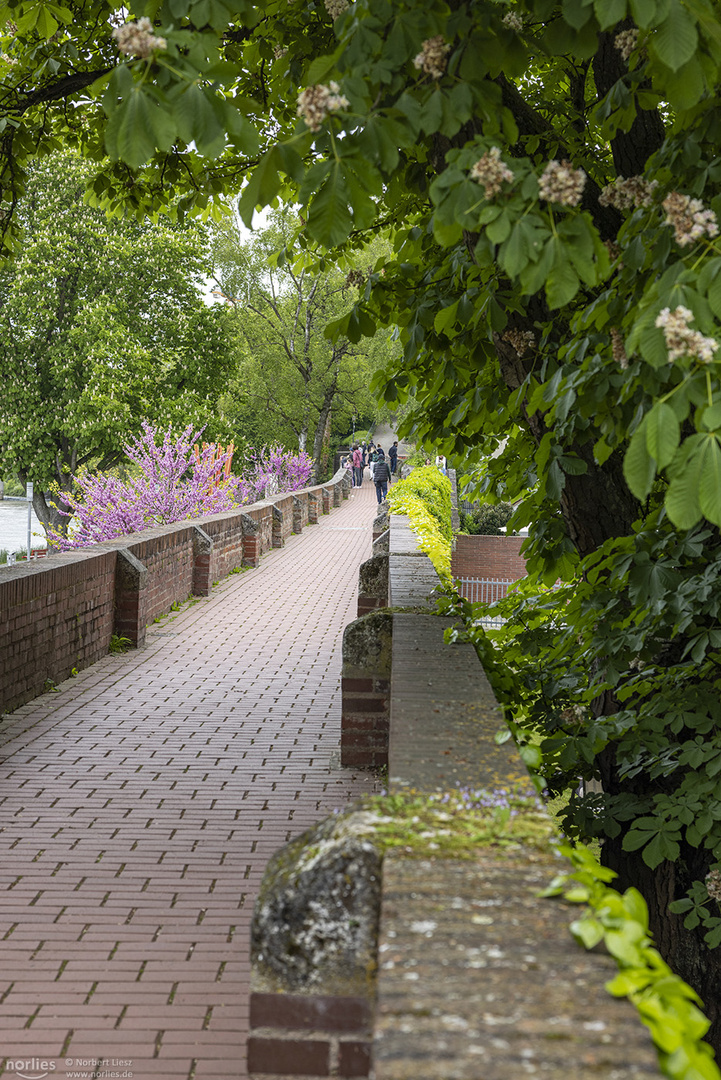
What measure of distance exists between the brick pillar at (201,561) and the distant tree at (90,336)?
18.5 m

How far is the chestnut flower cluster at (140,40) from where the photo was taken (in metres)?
2.41

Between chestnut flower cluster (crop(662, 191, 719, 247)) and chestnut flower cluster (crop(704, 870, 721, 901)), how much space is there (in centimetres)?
278

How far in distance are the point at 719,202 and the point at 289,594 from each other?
42.5ft

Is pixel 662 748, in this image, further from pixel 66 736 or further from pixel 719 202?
pixel 66 736

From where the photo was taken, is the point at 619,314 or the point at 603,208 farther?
the point at 603,208

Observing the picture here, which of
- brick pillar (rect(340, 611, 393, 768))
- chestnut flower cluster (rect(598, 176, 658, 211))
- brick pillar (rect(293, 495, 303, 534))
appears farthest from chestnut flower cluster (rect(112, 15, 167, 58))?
brick pillar (rect(293, 495, 303, 534))

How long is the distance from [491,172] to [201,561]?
12.2 m

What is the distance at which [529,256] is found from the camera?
2.52m

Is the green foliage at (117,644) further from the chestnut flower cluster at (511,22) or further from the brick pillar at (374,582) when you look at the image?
the chestnut flower cluster at (511,22)

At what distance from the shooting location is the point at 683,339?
→ 2170mm

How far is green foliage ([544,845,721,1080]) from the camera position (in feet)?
5.07

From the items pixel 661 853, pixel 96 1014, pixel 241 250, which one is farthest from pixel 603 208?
pixel 241 250

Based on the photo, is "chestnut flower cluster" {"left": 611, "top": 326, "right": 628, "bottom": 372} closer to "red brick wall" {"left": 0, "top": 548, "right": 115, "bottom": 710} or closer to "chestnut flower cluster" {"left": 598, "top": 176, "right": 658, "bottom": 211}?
"chestnut flower cluster" {"left": 598, "top": 176, "right": 658, "bottom": 211}

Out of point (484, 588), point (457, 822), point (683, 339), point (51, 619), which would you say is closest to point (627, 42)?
point (683, 339)
